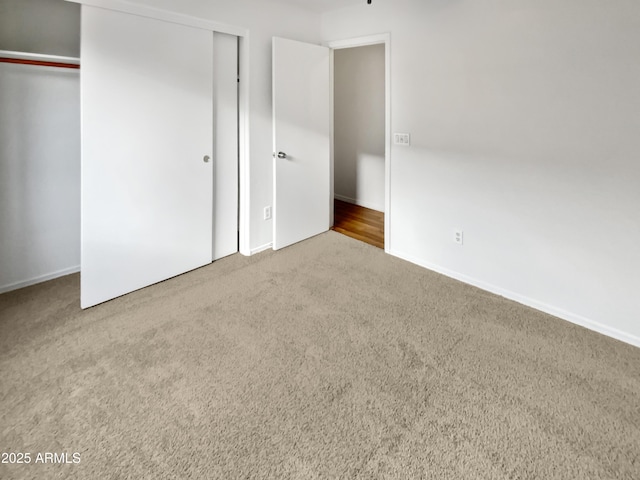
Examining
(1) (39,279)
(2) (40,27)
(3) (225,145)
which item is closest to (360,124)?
(3) (225,145)

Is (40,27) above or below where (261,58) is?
below

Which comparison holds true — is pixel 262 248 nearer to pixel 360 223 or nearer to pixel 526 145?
pixel 360 223

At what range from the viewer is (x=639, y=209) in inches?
80.0

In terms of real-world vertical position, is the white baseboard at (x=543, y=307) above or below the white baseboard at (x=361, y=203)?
below

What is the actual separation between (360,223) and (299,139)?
141 centimetres

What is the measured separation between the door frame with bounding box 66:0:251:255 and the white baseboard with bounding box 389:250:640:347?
163cm

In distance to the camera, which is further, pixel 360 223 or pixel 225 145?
pixel 360 223

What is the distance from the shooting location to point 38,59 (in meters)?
2.44

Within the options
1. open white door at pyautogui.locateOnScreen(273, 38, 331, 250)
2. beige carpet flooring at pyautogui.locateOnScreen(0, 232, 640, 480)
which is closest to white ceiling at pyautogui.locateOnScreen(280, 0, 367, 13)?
open white door at pyautogui.locateOnScreen(273, 38, 331, 250)

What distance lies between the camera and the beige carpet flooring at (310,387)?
138 centimetres

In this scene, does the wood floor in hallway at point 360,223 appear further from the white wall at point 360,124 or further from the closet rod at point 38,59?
the closet rod at point 38,59

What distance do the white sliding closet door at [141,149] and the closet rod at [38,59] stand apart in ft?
1.14

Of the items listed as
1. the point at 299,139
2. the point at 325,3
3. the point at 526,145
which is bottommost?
the point at 526,145

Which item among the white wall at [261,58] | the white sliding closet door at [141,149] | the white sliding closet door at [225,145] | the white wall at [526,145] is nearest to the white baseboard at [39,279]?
the white sliding closet door at [141,149]
